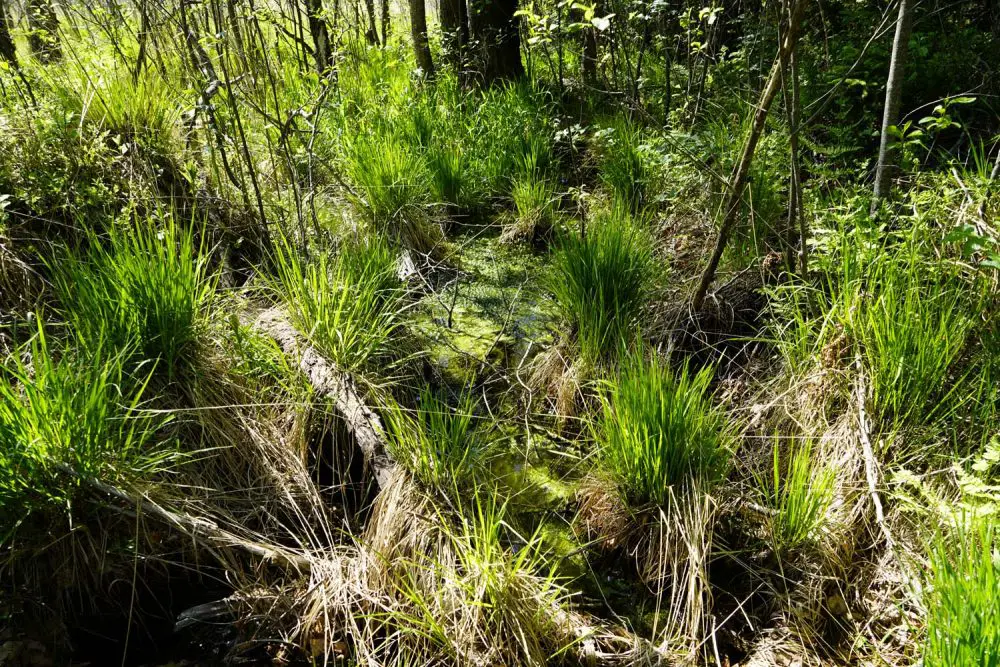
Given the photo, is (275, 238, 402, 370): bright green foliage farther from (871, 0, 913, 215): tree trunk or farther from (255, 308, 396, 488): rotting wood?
(871, 0, 913, 215): tree trunk

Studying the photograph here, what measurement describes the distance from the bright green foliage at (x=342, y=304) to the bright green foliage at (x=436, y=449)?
372mm

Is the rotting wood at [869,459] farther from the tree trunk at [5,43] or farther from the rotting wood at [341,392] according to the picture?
the tree trunk at [5,43]

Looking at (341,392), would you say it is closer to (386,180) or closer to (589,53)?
(386,180)

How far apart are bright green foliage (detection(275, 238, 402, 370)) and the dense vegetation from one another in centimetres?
2

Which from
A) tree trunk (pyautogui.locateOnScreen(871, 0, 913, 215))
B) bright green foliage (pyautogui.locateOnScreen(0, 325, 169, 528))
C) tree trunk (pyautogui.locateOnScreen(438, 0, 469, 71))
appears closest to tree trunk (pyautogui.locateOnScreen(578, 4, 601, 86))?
tree trunk (pyautogui.locateOnScreen(438, 0, 469, 71))

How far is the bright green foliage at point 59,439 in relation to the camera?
189cm

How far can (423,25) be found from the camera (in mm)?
5184

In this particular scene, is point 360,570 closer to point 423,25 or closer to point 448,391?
point 448,391

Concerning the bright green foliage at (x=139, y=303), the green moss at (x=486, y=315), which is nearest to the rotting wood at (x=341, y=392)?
the bright green foliage at (x=139, y=303)

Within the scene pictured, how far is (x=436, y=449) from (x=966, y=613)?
1.52 meters

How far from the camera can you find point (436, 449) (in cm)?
230

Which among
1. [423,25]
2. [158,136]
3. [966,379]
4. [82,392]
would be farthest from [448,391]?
[423,25]

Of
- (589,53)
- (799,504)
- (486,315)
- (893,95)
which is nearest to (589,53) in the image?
(589,53)

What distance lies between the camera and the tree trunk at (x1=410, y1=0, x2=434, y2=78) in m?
5.11
